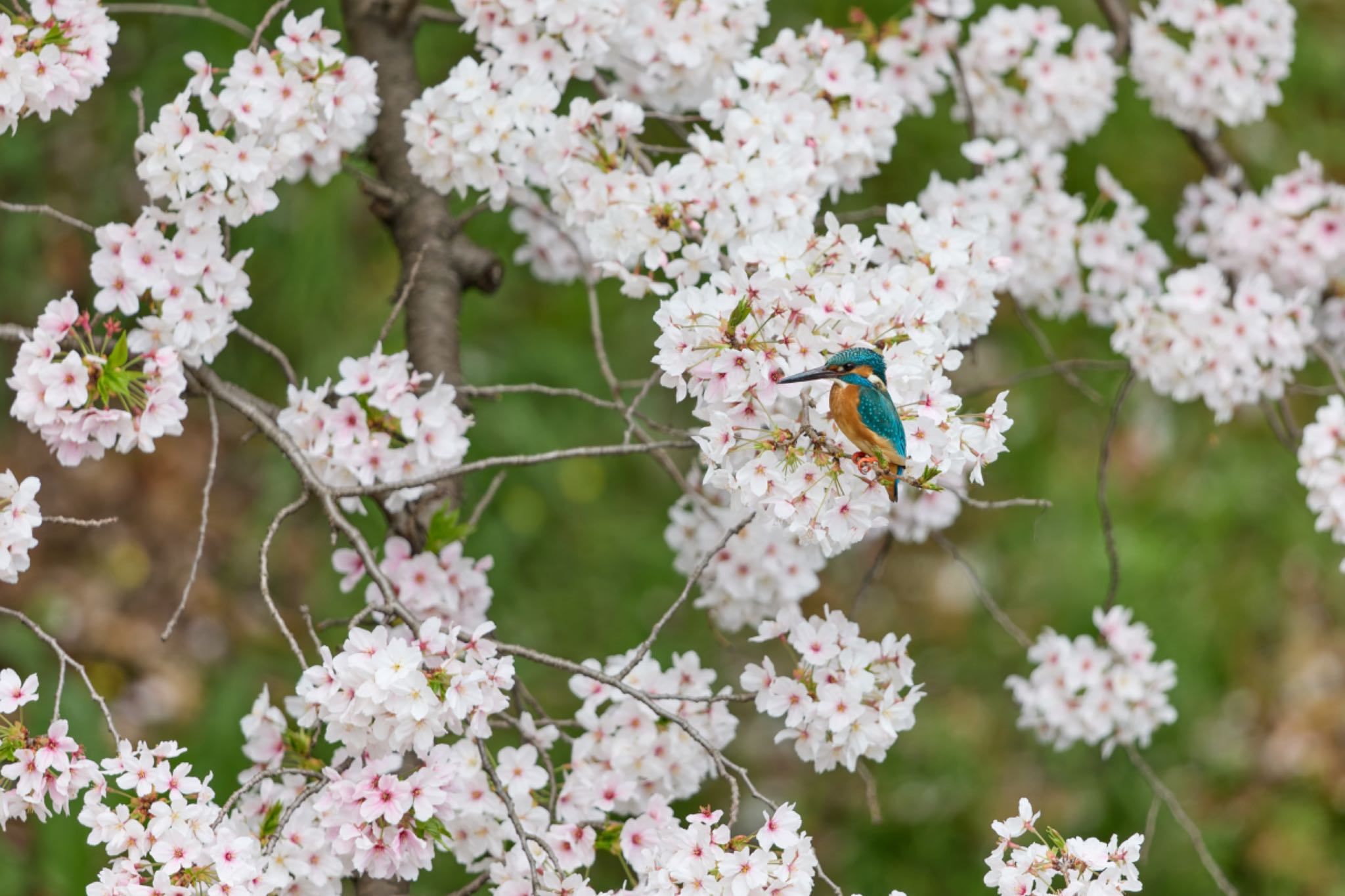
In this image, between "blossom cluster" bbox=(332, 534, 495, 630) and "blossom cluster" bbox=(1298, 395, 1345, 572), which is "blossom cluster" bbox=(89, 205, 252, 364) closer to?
"blossom cluster" bbox=(332, 534, 495, 630)

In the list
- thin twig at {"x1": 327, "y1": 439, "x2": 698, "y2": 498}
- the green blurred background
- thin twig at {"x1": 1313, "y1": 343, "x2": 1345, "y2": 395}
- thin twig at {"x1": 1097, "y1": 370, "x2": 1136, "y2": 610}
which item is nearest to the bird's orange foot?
thin twig at {"x1": 327, "y1": 439, "x2": 698, "y2": 498}

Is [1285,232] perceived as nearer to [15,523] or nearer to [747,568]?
[747,568]

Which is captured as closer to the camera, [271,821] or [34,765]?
[34,765]

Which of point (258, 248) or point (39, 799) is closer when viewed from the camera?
point (39, 799)

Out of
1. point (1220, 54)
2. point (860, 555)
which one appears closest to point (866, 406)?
point (1220, 54)

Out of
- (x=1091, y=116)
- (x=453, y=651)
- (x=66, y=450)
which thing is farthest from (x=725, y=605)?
(x=1091, y=116)

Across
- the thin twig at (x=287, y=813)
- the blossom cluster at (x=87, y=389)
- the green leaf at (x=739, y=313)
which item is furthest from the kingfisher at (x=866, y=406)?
the blossom cluster at (x=87, y=389)

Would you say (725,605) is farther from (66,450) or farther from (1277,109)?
(1277,109)
